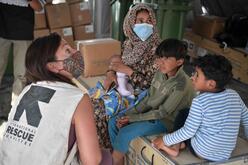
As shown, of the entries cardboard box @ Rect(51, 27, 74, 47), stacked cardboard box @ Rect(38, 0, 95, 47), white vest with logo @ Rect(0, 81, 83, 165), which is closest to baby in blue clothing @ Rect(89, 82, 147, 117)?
white vest with logo @ Rect(0, 81, 83, 165)

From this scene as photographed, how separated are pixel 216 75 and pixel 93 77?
179 cm

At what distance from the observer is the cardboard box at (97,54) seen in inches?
131

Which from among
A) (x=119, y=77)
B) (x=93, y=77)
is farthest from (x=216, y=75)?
(x=93, y=77)

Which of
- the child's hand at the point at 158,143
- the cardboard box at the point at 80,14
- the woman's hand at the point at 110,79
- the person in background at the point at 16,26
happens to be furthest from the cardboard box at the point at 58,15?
the child's hand at the point at 158,143

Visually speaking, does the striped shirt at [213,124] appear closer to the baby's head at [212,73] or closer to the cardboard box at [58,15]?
the baby's head at [212,73]

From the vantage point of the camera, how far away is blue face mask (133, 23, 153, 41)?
8.27ft

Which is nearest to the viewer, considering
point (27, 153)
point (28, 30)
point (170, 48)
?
point (27, 153)

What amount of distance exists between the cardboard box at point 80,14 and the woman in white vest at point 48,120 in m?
3.24

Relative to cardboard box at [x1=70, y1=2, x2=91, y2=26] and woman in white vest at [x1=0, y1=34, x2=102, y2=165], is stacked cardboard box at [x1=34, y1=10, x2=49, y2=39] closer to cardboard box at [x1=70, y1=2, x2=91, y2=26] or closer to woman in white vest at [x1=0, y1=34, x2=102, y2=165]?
cardboard box at [x1=70, y1=2, x2=91, y2=26]

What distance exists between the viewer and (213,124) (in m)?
1.76

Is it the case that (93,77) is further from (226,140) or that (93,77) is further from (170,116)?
(226,140)

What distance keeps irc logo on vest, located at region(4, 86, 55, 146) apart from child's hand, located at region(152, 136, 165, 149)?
0.68m

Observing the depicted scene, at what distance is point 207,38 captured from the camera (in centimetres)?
523

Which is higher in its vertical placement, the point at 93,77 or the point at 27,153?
the point at 27,153
